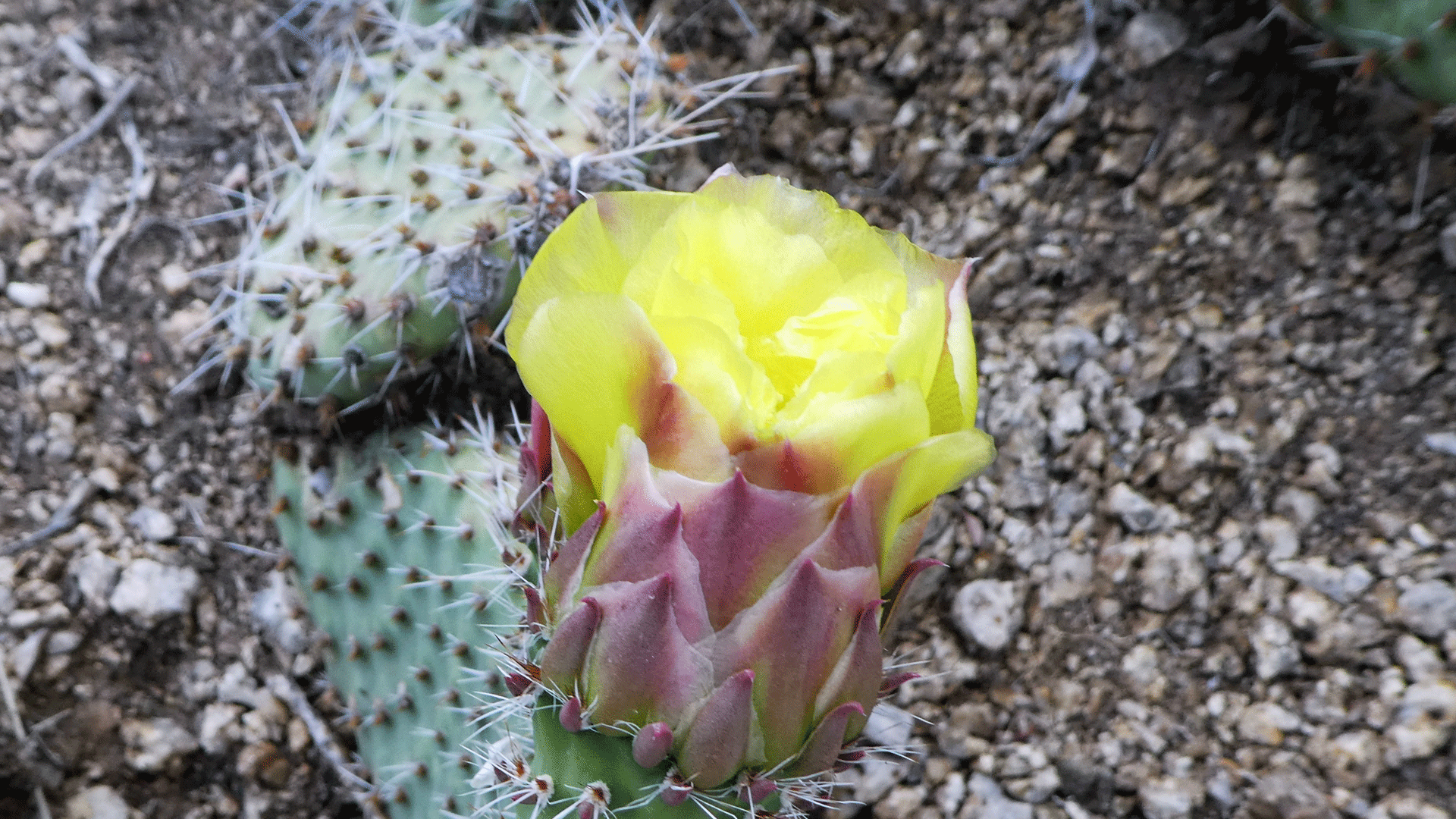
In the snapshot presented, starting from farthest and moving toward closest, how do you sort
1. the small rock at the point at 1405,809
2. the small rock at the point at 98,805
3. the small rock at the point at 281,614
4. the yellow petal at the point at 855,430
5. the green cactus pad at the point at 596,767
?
the small rock at the point at 281,614
the small rock at the point at 98,805
the small rock at the point at 1405,809
the green cactus pad at the point at 596,767
the yellow petal at the point at 855,430

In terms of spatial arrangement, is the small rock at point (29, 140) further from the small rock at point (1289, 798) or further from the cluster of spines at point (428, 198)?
the small rock at point (1289, 798)

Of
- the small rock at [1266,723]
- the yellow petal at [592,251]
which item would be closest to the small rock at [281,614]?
the yellow petal at [592,251]

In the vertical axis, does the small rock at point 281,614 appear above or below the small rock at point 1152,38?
below

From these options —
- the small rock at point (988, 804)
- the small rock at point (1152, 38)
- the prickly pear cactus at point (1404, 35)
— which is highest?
the prickly pear cactus at point (1404, 35)

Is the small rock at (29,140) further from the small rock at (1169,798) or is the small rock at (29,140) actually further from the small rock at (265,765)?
the small rock at (1169,798)

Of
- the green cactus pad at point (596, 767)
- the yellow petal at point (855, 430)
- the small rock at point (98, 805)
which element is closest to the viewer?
the yellow petal at point (855, 430)

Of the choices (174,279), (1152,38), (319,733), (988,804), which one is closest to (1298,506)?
(988,804)

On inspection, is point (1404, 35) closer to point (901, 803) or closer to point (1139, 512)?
point (1139, 512)

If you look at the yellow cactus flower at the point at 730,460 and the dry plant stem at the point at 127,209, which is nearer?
the yellow cactus flower at the point at 730,460
